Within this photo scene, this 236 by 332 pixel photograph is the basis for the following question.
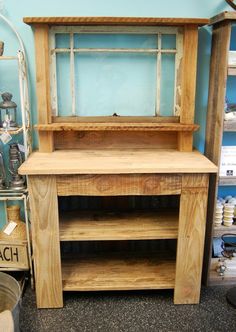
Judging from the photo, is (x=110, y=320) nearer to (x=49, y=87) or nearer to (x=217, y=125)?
(x=217, y=125)

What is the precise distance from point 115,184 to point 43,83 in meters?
0.71

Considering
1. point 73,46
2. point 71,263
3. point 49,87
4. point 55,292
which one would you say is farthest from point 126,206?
point 73,46

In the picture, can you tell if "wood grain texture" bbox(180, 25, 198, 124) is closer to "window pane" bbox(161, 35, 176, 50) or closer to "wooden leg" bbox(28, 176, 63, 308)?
"window pane" bbox(161, 35, 176, 50)

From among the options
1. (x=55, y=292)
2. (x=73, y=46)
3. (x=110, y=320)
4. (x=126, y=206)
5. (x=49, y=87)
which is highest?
(x=73, y=46)

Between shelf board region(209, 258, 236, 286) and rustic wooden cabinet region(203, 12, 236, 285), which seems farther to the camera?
shelf board region(209, 258, 236, 286)

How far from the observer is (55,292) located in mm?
1823

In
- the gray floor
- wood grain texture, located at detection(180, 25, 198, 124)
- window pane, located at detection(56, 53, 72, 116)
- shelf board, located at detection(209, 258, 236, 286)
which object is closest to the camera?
the gray floor

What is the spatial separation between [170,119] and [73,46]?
712 millimetres

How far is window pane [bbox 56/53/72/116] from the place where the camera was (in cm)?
194

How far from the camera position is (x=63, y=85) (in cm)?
198

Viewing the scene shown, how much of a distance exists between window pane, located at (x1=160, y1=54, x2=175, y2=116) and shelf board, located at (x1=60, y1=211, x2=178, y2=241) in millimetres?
647

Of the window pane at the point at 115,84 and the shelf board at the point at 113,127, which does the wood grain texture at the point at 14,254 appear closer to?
the shelf board at the point at 113,127

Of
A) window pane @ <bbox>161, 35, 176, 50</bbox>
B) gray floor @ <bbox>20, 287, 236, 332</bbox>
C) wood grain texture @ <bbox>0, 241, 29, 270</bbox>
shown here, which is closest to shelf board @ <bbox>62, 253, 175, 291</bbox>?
gray floor @ <bbox>20, 287, 236, 332</bbox>

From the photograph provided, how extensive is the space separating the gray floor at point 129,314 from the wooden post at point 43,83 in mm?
911
